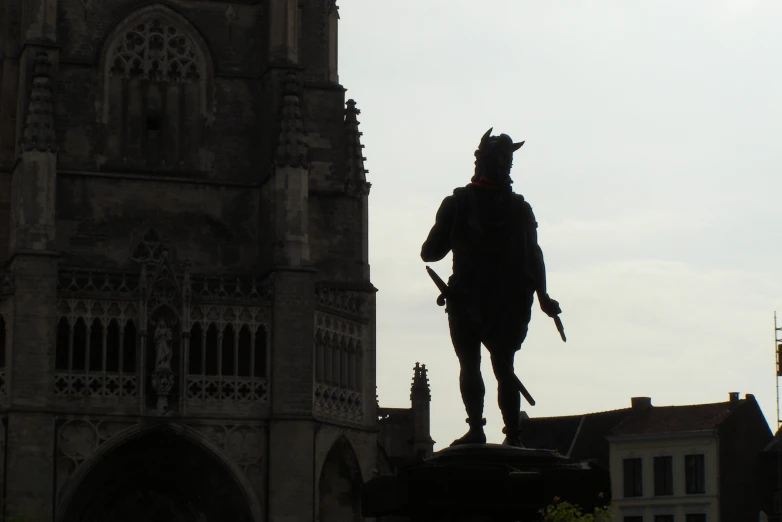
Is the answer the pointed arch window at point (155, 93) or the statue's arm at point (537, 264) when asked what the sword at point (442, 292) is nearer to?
the statue's arm at point (537, 264)

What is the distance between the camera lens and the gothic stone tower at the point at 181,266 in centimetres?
4628

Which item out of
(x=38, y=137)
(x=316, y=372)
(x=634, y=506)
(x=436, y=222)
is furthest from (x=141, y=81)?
(x=436, y=222)

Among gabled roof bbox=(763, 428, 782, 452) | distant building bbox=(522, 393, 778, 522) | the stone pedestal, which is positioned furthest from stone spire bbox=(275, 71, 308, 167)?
the stone pedestal

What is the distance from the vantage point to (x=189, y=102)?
2019 inches

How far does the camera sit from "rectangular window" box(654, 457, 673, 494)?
6003 centimetres

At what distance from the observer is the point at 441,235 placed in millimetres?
13359

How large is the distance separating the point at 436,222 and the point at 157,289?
1361 inches

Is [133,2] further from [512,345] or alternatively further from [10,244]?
[512,345]

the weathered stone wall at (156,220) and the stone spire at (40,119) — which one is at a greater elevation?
the stone spire at (40,119)

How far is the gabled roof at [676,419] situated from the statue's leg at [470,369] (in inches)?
1865

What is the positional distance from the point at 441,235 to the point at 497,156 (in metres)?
0.71

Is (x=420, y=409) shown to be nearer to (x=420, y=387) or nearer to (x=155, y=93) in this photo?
(x=420, y=387)

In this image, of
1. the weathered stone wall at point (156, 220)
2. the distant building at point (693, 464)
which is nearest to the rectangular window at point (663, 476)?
the distant building at point (693, 464)

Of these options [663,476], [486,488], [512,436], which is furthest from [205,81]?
[486,488]
